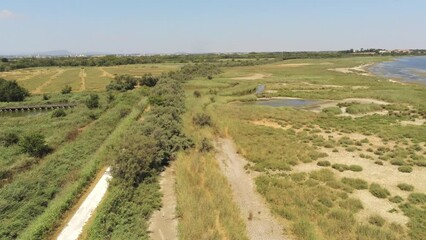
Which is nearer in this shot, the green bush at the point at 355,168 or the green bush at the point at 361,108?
the green bush at the point at 355,168

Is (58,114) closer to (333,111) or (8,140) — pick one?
(8,140)

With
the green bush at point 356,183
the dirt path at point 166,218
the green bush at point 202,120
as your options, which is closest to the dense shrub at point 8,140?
the green bush at point 202,120

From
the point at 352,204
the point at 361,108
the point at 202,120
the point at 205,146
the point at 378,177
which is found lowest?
the point at 378,177

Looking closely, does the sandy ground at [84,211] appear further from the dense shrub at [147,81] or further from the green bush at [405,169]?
the dense shrub at [147,81]

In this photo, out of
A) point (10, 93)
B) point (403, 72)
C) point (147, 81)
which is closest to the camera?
point (10, 93)

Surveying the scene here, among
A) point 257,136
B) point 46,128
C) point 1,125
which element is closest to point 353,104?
point 257,136

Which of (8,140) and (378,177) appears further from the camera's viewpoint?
(8,140)

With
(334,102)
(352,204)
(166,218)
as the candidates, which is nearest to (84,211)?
(166,218)
